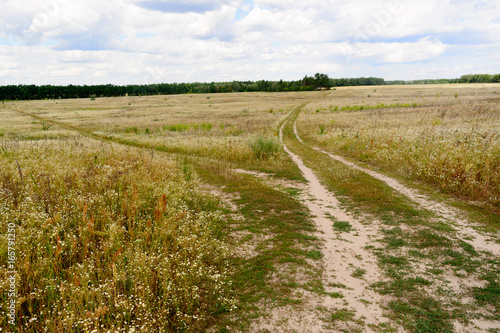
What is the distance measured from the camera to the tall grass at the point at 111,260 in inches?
149

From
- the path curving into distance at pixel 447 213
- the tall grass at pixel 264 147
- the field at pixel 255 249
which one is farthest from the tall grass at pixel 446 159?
the tall grass at pixel 264 147

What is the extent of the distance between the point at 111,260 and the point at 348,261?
441 centimetres

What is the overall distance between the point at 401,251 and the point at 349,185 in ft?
15.1

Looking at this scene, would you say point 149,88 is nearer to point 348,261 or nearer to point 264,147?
point 264,147

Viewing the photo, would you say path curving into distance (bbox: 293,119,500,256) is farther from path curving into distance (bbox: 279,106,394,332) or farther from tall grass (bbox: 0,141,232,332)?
tall grass (bbox: 0,141,232,332)

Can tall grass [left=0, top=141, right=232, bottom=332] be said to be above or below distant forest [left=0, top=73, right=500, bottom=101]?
below

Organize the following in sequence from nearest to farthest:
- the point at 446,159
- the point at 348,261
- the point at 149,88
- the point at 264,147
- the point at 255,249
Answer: the point at 348,261
the point at 255,249
the point at 446,159
the point at 264,147
the point at 149,88

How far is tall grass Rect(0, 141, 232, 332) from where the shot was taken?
3.79m

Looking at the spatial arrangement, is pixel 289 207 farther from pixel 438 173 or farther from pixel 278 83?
pixel 278 83

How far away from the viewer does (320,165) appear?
13.8 meters

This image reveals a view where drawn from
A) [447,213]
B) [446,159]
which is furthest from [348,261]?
[446,159]

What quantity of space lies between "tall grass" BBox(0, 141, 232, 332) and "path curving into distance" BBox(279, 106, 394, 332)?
191 cm

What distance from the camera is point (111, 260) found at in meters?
4.91

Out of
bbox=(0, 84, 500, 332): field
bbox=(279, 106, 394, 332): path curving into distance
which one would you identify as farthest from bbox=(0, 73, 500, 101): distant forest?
bbox=(279, 106, 394, 332): path curving into distance
